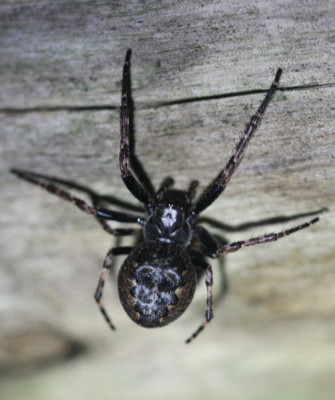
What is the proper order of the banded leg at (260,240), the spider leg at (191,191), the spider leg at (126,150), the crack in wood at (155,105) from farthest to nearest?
the spider leg at (191,191), the banded leg at (260,240), the spider leg at (126,150), the crack in wood at (155,105)

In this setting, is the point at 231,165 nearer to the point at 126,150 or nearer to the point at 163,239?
the point at 126,150

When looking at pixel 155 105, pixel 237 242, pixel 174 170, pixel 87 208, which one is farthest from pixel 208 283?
pixel 155 105

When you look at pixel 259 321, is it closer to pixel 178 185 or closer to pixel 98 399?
pixel 178 185

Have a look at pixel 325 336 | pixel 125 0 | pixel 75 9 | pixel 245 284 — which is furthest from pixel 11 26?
pixel 325 336

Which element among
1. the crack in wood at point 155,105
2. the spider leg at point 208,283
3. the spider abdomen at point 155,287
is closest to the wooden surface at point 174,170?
the crack in wood at point 155,105

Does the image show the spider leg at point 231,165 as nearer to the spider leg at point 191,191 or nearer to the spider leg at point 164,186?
the spider leg at point 191,191

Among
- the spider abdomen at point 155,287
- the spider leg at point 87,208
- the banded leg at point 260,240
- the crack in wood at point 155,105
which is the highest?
the crack in wood at point 155,105

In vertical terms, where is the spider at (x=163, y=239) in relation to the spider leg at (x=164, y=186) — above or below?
below

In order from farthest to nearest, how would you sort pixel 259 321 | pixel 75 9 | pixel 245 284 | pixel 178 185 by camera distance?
pixel 259 321, pixel 245 284, pixel 178 185, pixel 75 9
